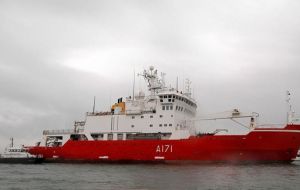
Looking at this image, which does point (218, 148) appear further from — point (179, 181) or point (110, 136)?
point (110, 136)

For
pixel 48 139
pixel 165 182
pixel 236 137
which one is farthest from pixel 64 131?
pixel 165 182

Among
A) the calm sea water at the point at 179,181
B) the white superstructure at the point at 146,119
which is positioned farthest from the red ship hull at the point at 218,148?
the calm sea water at the point at 179,181

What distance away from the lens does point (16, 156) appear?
4259 cm

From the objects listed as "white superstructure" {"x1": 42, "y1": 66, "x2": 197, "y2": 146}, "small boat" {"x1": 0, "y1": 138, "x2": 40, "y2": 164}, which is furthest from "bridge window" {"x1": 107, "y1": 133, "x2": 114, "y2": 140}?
"small boat" {"x1": 0, "y1": 138, "x2": 40, "y2": 164}

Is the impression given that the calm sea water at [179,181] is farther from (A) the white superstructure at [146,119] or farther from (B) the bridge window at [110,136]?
(B) the bridge window at [110,136]

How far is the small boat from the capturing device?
126ft

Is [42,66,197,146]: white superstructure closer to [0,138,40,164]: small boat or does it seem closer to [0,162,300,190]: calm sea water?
[0,138,40,164]: small boat

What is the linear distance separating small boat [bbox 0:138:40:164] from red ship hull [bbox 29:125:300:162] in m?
9.11

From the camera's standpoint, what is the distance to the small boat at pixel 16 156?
3831 cm

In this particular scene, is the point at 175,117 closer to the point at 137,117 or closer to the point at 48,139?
the point at 137,117

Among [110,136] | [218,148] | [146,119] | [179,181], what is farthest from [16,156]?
[179,181]

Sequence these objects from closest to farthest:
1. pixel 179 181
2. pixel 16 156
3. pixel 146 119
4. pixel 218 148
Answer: pixel 179 181
pixel 218 148
pixel 146 119
pixel 16 156

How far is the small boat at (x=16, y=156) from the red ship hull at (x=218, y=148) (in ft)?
29.9

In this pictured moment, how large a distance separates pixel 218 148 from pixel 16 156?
932 inches
